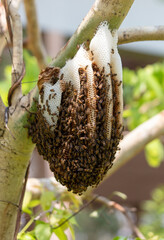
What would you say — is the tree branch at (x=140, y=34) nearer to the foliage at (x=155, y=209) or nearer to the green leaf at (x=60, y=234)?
the green leaf at (x=60, y=234)

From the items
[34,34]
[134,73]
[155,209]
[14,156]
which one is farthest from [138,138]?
[155,209]

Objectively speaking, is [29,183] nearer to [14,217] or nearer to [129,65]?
[14,217]

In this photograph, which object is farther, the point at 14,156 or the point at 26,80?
the point at 26,80

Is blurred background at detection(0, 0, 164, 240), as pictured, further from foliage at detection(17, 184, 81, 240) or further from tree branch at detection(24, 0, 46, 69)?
foliage at detection(17, 184, 81, 240)

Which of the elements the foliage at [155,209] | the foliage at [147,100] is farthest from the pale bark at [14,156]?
the foliage at [155,209]

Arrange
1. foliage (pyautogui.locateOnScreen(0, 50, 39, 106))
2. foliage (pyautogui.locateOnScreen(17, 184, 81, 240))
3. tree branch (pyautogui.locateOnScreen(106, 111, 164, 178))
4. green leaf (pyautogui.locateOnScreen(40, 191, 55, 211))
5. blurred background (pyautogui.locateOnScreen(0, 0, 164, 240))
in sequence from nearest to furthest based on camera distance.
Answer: foliage (pyautogui.locateOnScreen(17, 184, 81, 240))
foliage (pyautogui.locateOnScreen(0, 50, 39, 106))
green leaf (pyautogui.locateOnScreen(40, 191, 55, 211))
tree branch (pyautogui.locateOnScreen(106, 111, 164, 178))
blurred background (pyautogui.locateOnScreen(0, 0, 164, 240))

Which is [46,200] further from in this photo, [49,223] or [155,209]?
[155,209]

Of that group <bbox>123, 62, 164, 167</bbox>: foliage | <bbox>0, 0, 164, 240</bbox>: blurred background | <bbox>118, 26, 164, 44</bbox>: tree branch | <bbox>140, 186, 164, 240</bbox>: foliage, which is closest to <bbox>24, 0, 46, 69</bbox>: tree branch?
<bbox>123, 62, 164, 167</bbox>: foliage
